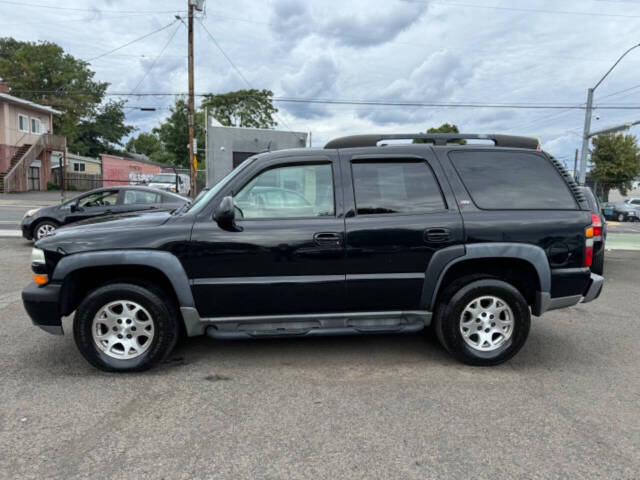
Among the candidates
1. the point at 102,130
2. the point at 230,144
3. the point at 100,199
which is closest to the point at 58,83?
the point at 102,130

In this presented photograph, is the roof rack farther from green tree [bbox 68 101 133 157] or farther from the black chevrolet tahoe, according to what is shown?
green tree [bbox 68 101 133 157]

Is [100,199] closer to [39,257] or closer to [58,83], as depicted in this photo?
[39,257]

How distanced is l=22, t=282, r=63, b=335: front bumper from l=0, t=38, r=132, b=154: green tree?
159 feet

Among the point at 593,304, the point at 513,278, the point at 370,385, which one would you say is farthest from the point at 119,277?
the point at 593,304

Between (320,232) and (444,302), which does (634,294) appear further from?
(320,232)

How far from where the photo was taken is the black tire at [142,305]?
3.45 meters

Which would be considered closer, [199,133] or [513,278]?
[513,278]

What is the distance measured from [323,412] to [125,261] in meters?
1.90

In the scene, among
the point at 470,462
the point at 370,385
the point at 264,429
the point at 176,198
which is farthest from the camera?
the point at 176,198

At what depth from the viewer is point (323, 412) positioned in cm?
298

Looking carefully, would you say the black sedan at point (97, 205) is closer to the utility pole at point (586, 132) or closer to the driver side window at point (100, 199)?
the driver side window at point (100, 199)

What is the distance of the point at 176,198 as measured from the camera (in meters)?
9.55

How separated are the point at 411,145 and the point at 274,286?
5.68 feet

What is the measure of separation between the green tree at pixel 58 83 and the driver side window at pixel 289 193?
4898 centimetres
